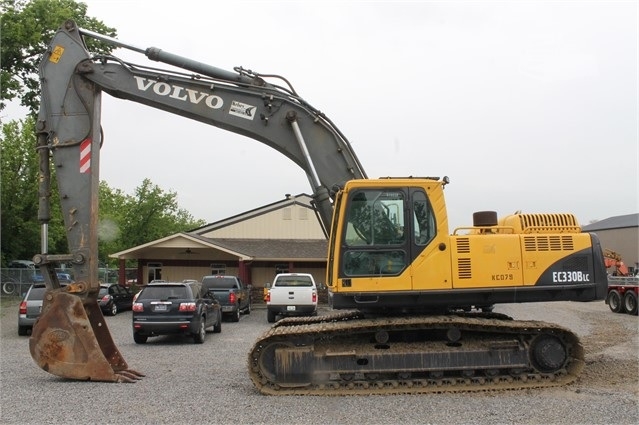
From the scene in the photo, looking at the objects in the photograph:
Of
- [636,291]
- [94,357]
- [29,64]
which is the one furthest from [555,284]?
[29,64]

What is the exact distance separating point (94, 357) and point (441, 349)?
4973 mm

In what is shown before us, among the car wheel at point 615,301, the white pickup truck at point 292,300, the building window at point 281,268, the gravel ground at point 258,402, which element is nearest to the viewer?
the gravel ground at point 258,402

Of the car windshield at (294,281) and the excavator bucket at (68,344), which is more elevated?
the car windshield at (294,281)

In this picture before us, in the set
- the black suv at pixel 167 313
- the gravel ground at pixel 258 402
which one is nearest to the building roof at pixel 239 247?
the black suv at pixel 167 313

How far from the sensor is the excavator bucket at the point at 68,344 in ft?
28.1

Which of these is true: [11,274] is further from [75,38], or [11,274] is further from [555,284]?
[555,284]

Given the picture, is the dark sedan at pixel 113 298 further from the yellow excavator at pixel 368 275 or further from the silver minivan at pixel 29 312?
the yellow excavator at pixel 368 275

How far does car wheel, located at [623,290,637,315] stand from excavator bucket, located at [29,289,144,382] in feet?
69.4

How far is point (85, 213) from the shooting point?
9188mm

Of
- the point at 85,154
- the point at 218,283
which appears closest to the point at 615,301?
the point at 218,283

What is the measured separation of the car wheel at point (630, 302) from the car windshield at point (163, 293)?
58.4ft

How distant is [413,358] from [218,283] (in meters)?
15.5

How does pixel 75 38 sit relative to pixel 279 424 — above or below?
above

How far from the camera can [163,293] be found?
14875mm
